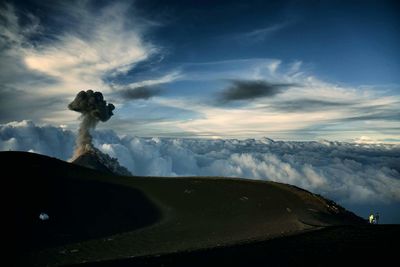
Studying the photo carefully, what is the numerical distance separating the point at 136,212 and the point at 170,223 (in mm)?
6708

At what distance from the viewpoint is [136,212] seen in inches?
2072

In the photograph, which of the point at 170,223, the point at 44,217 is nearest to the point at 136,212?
the point at 170,223

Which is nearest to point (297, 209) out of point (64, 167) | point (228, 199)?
point (228, 199)

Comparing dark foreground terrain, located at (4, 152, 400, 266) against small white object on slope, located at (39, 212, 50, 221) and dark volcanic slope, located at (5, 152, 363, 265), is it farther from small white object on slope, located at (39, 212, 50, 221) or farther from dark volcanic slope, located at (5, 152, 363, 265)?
small white object on slope, located at (39, 212, 50, 221)

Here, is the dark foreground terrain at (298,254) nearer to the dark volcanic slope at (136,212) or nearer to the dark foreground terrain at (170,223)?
the dark foreground terrain at (170,223)

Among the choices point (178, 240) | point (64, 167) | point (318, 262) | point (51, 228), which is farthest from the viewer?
point (64, 167)

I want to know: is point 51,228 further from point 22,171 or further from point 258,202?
point 258,202

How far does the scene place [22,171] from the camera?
2373 inches

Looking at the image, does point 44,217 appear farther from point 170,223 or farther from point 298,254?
point 298,254

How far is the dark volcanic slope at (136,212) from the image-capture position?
122 feet

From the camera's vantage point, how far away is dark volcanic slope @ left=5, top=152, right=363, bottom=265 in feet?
122

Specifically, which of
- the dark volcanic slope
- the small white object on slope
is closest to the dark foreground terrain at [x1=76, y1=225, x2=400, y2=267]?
the dark volcanic slope

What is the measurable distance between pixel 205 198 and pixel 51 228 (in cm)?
2525

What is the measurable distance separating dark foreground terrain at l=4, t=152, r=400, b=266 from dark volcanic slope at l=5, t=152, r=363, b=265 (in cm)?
11
